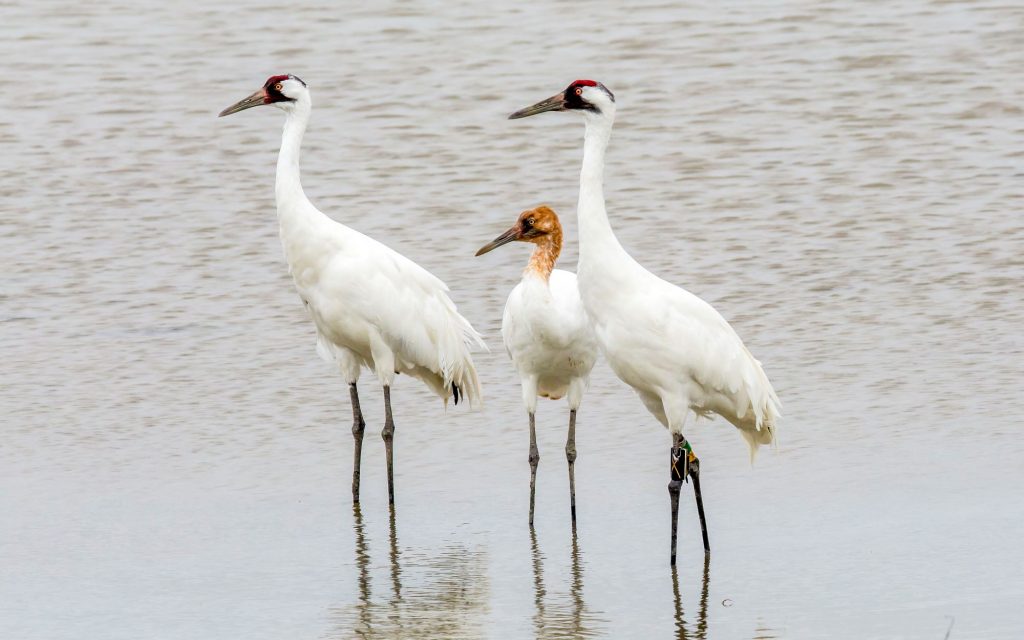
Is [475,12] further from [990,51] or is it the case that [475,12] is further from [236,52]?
[990,51]

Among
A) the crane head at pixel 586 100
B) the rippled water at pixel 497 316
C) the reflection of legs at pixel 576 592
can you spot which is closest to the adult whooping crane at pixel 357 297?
the rippled water at pixel 497 316

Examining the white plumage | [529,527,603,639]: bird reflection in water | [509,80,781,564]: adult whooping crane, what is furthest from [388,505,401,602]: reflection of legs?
[509,80,781,564]: adult whooping crane

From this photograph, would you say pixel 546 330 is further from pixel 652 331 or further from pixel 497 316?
pixel 497 316

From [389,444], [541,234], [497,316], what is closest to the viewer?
[541,234]

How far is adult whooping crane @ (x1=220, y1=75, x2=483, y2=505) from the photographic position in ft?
31.4

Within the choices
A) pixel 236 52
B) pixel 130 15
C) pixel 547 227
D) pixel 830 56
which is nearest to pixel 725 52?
pixel 830 56

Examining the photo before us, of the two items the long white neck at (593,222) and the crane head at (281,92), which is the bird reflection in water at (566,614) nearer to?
the long white neck at (593,222)

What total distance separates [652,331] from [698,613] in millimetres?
1319

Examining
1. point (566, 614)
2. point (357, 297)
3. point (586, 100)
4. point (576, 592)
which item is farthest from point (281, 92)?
point (566, 614)

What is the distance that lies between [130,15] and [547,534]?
13772mm

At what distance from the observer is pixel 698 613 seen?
7.31 meters

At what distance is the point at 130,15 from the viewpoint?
68.1 ft

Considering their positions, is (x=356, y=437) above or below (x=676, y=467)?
below

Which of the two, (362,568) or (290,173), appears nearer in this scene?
(362,568)
